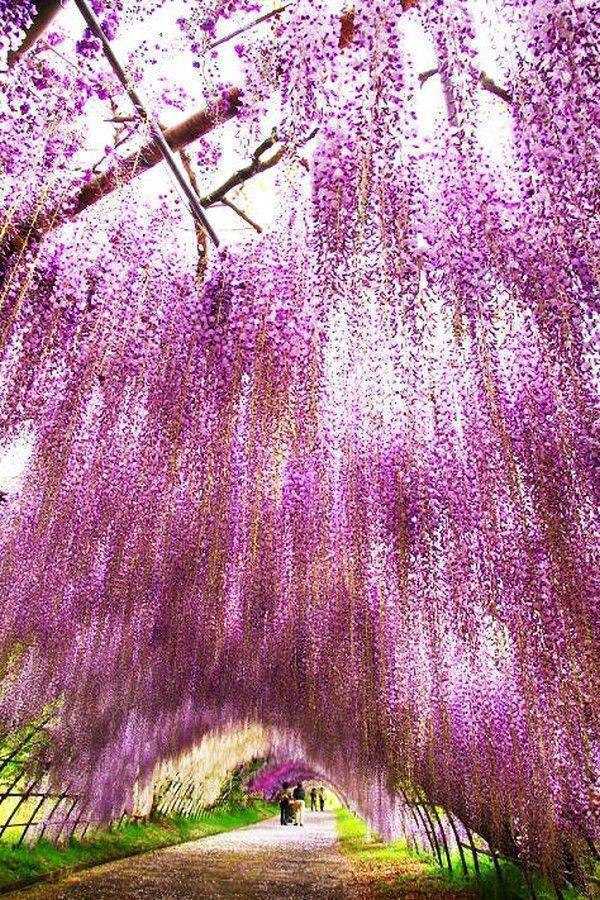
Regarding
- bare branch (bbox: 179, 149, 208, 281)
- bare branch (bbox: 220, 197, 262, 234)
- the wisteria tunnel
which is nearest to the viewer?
the wisteria tunnel

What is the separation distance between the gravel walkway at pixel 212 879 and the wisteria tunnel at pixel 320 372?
2.48m

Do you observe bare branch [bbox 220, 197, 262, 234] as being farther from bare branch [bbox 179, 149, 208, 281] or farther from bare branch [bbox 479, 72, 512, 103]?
bare branch [bbox 479, 72, 512, 103]

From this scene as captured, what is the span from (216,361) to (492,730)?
6663 millimetres

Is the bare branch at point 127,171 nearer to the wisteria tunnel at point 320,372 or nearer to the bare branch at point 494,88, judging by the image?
the wisteria tunnel at point 320,372

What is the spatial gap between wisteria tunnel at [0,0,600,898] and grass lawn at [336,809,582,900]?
0.63m

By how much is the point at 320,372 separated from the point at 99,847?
43.4ft

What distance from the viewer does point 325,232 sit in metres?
3.73

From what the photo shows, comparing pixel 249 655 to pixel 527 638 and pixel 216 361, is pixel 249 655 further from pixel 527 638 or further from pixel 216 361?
pixel 216 361

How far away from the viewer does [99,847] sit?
13789 millimetres

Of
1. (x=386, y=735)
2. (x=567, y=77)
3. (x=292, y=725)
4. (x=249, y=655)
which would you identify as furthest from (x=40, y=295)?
(x=292, y=725)

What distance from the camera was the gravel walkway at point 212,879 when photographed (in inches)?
317

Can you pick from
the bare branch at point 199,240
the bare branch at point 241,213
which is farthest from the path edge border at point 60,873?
the bare branch at point 241,213

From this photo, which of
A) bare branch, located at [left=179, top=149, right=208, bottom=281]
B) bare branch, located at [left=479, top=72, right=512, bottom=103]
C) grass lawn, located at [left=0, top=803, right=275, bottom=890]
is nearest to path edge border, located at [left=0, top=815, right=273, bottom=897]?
grass lawn, located at [left=0, top=803, right=275, bottom=890]

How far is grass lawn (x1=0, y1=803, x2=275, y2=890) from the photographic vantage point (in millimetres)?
9547
